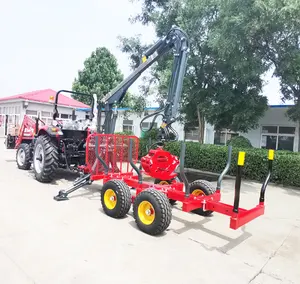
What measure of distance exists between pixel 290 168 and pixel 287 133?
6.51m

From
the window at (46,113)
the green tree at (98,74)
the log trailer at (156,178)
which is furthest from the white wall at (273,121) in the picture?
the green tree at (98,74)

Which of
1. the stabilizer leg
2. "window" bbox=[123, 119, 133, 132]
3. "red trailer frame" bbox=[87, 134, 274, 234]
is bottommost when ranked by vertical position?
the stabilizer leg

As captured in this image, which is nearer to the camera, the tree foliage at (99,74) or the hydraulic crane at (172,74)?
the hydraulic crane at (172,74)

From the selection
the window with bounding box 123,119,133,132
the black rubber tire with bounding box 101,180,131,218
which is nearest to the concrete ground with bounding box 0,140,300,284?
the black rubber tire with bounding box 101,180,131,218

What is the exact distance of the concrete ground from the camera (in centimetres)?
284

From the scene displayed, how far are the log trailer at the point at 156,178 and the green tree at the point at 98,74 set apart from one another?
2099 centimetres

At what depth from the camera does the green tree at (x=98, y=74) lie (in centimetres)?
2752

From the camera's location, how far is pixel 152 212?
403cm

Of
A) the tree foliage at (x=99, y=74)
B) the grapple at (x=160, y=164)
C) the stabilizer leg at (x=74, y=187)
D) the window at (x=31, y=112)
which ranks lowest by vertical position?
the stabilizer leg at (x=74, y=187)

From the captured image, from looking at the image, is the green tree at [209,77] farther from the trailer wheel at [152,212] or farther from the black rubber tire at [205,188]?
the trailer wheel at [152,212]

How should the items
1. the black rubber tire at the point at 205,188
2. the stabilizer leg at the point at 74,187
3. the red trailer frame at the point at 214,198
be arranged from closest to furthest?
1. the red trailer frame at the point at 214,198
2. the black rubber tire at the point at 205,188
3. the stabilizer leg at the point at 74,187

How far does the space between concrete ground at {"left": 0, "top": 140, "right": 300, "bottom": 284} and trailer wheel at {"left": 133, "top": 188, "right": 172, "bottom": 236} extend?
0.14 metres

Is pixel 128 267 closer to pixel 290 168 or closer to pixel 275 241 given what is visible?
pixel 275 241

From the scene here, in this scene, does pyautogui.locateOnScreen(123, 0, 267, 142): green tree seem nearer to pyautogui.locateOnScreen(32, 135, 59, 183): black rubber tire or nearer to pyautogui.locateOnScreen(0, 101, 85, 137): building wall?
pyautogui.locateOnScreen(32, 135, 59, 183): black rubber tire
